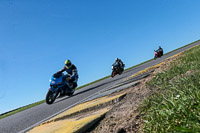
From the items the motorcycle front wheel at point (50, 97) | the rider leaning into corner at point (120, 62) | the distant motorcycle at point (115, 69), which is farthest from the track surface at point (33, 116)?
the rider leaning into corner at point (120, 62)

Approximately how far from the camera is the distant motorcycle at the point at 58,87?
8.40 meters

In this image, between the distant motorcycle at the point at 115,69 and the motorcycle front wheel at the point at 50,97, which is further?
the distant motorcycle at the point at 115,69

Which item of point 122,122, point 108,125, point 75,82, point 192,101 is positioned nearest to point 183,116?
point 192,101

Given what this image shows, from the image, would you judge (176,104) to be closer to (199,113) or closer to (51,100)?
(199,113)

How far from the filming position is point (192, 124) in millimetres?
1094

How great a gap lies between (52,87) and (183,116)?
7.90m

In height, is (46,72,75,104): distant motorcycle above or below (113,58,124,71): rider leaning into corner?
below

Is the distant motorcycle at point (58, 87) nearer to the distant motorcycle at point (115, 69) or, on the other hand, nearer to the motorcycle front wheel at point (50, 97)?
the motorcycle front wheel at point (50, 97)

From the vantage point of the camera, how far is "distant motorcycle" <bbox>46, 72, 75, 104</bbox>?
8402mm

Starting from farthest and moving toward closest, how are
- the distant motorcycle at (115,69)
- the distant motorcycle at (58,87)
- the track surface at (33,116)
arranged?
the distant motorcycle at (115,69)
the distant motorcycle at (58,87)
the track surface at (33,116)

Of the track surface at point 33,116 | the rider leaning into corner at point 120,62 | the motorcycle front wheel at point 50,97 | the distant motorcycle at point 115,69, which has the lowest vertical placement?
the track surface at point 33,116

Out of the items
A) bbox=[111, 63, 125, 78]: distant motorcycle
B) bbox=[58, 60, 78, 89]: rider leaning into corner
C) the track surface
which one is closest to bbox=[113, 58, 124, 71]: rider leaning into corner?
bbox=[111, 63, 125, 78]: distant motorcycle

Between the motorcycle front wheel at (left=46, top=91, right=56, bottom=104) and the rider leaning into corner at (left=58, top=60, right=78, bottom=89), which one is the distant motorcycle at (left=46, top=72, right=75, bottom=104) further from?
the rider leaning into corner at (left=58, top=60, right=78, bottom=89)

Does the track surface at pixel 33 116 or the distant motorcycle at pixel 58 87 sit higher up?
the distant motorcycle at pixel 58 87
